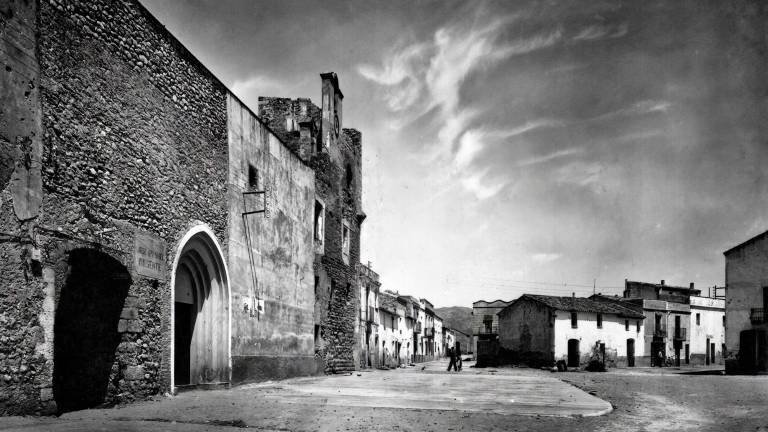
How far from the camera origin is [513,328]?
1948 inches

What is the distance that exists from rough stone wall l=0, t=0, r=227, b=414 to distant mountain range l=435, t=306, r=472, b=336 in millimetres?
102068

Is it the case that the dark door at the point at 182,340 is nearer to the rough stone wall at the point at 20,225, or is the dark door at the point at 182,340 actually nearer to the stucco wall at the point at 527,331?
the rough stone wall at the point at 20,225

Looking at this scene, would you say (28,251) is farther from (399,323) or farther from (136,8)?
(399,323)

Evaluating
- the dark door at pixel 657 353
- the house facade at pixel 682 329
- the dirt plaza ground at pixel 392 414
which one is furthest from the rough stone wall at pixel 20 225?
the dark door at pixel 657 353

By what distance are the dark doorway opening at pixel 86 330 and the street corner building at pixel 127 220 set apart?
25 millimetres

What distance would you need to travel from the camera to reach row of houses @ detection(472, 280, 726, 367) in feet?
153

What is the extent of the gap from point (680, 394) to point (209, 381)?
11988 mm

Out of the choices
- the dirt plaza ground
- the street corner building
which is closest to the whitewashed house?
the street corner building

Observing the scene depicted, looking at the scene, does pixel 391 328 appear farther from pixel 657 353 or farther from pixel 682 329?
pixel 682 329

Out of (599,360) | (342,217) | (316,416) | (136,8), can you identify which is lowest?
(599,360)

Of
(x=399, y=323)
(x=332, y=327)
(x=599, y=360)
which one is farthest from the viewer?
(x=399, y=323)

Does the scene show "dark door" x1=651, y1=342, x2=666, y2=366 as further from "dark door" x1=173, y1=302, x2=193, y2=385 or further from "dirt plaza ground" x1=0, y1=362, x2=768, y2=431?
"dark door" x1=173, y1=302, x2=193, y2=385

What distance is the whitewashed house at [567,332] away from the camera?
46062 millimetres

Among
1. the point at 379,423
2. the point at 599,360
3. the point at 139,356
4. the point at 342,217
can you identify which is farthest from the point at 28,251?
the point at 599,360
